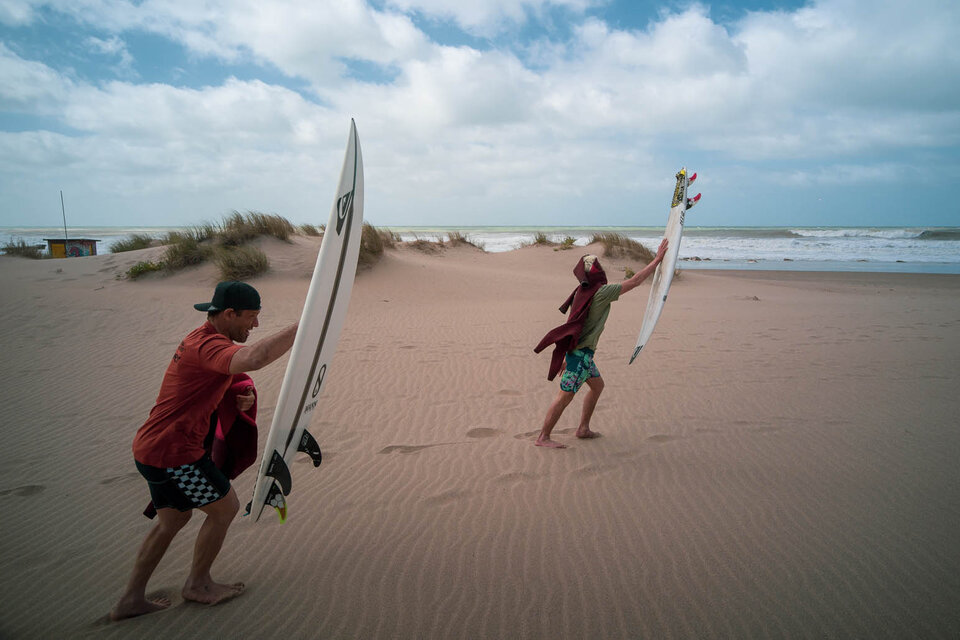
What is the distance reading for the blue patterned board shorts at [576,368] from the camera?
420 cm

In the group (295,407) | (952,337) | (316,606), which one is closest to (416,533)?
(316,606)

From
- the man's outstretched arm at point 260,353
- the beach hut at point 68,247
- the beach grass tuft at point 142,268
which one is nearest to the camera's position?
the man's outstretched arm at point 260,353

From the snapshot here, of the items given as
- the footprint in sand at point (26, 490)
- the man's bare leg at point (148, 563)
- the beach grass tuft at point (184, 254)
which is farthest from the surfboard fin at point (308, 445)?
the beach grass tuft at point (184, 254)

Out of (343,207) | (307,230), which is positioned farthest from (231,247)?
(343,207)

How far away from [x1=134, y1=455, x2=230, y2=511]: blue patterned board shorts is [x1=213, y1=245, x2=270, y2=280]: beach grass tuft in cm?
1218

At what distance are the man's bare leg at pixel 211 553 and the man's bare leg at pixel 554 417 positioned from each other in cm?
262

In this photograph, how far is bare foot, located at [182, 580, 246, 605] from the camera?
257 centimetres

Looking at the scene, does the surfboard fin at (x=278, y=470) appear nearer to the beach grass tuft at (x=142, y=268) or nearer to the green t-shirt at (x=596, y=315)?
the green t-shirt at (x=596, y=315)

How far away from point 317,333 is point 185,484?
0.94 meters

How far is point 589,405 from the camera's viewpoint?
15.2 feet

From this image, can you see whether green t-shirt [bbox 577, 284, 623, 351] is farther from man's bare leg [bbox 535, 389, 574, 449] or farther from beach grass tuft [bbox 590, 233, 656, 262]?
beach grass tuft [bbox 590, 233, 656, 262]

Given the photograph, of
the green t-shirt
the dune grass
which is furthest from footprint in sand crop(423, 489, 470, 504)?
the dune grass

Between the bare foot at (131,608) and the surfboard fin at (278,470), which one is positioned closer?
the surfboard fin at (278,470)

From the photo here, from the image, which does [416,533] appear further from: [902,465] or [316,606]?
[902,465]
